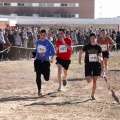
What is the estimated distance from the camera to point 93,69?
33.0 ft

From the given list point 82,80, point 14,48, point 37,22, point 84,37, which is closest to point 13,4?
point 37,22

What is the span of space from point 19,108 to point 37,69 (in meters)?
1.84

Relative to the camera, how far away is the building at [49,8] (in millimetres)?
89562

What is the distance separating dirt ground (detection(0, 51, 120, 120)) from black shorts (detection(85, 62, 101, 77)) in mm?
633

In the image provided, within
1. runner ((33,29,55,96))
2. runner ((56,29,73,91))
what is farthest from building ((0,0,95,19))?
runner ((33,29,55,96))

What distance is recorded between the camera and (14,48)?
2139 cm

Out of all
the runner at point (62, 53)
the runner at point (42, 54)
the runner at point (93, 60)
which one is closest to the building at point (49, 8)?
the runner at point (62, 53)

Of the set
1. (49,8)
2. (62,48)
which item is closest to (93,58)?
(62,48)

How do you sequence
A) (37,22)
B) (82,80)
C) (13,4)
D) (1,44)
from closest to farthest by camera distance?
(82,80), (1,44), (37,22), (13,4)

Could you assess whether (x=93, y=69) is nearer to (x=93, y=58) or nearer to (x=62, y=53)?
(x=93, y=58)

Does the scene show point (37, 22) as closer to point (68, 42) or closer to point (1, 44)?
point (1, 44)

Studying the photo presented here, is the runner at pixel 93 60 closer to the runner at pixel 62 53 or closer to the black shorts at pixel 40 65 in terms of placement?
the black shorts at pixel 40 65

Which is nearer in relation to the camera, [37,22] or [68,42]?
[68,42]

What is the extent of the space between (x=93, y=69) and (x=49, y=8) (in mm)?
81154
